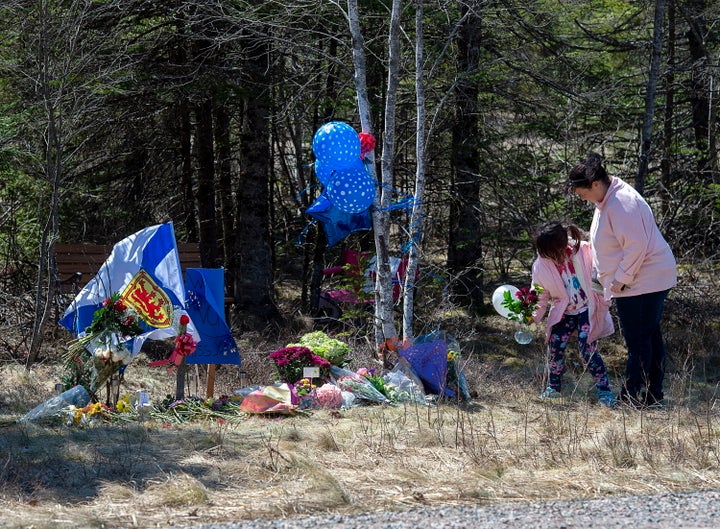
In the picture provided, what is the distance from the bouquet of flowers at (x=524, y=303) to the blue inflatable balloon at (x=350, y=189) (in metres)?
1.45

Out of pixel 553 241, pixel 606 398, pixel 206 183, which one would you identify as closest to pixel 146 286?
pixel 553 241

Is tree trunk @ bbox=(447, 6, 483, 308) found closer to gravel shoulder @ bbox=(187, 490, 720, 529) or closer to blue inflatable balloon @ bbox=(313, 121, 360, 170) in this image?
blue inflatable balloon @ bbox=(313, 121, 360, 170)

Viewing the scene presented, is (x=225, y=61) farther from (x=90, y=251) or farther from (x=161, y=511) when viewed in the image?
(x=161, y=511)

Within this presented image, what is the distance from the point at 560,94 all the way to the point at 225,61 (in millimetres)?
4337

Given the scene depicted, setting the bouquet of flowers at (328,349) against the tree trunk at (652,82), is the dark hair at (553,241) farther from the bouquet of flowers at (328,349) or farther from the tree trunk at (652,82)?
the tree trunk at (652,82)

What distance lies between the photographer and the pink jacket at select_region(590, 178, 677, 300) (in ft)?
20.7

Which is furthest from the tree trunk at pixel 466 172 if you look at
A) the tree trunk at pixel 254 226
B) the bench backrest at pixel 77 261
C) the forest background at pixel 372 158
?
the bench backrest at pixel 77 261

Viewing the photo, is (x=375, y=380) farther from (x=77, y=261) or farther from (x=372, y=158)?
(x=77, y=261)

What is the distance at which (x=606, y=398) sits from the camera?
7.00 m

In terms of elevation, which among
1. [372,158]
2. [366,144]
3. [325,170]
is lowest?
[325,170]

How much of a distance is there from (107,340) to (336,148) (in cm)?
245

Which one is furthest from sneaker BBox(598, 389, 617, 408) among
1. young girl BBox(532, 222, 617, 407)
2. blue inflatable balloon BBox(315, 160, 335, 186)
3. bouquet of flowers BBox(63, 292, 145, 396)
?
bouquet of flowers BBox(63, 292, 145, 396)

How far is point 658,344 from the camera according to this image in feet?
21.8

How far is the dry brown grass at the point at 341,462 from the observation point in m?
4.35
